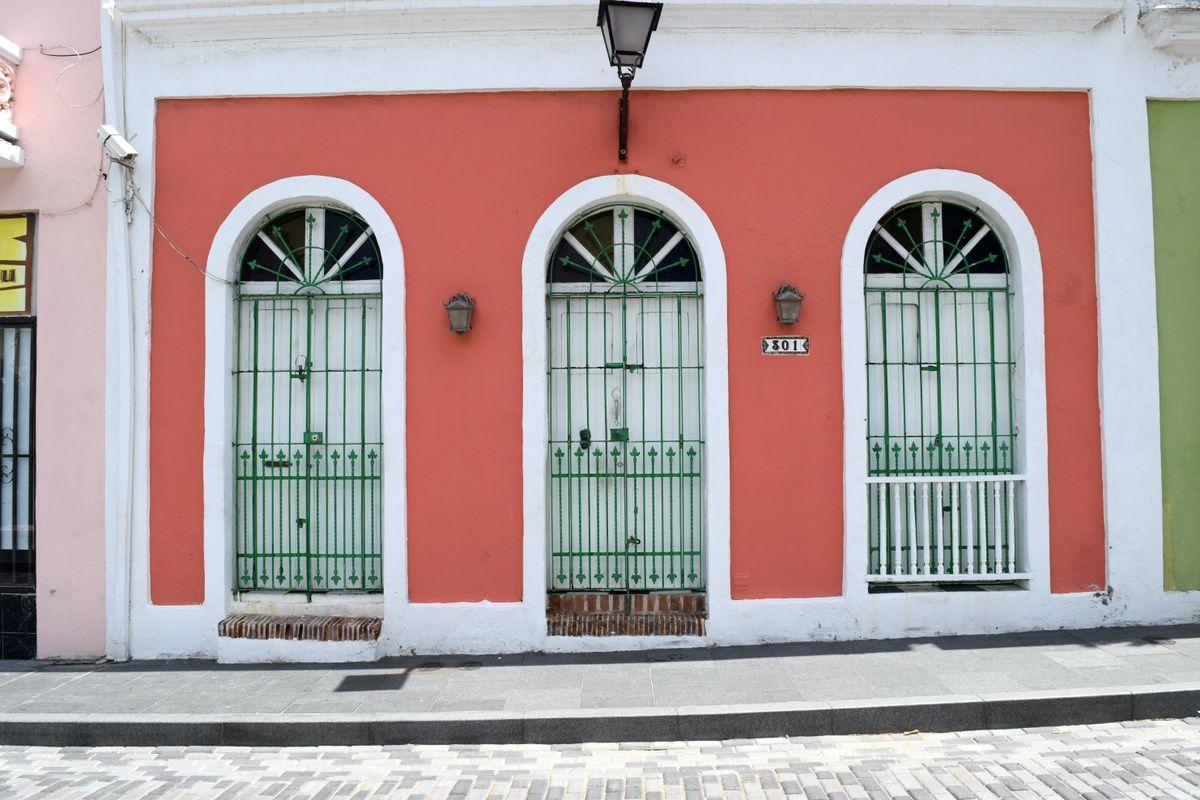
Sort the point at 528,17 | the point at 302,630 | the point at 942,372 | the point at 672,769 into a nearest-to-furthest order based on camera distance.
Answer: the point at 672,769
the point at 302,630
the point at 528,17
the point at 942,372

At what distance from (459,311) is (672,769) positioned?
345cm

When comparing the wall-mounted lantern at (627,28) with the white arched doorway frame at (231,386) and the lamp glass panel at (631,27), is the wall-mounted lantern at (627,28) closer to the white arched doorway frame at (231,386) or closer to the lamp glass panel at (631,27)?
the lamp glass panel at (631,27)

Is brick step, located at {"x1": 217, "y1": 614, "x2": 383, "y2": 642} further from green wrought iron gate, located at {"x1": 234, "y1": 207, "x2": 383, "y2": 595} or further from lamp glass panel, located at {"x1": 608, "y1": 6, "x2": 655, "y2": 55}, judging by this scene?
lamp glass panel, located at {"x1": 608, "y1": 6, "x2": 655, "y2": 55}

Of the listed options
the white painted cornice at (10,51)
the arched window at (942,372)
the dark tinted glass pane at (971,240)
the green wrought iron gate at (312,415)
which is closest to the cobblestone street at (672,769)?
the green wrought iron gate at (312,415)

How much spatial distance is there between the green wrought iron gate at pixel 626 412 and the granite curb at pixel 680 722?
1678 millimetres

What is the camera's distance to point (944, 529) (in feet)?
20.7

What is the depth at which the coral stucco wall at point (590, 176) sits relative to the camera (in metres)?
6.01

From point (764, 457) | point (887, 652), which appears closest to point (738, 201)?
point (764, 457)

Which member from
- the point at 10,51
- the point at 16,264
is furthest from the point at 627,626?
the point at 10,51

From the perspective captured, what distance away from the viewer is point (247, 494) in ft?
20.6

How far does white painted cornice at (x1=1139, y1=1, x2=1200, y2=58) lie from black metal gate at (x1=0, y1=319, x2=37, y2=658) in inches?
362

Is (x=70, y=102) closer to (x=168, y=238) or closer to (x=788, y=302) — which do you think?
(x=168, y=238)

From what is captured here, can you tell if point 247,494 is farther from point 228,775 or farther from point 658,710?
point 658,710

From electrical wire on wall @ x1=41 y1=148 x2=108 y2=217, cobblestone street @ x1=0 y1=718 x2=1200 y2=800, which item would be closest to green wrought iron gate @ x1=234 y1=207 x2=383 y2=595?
electrical wire on wall @ x1=41 y1=148 x2=108 y2=217
